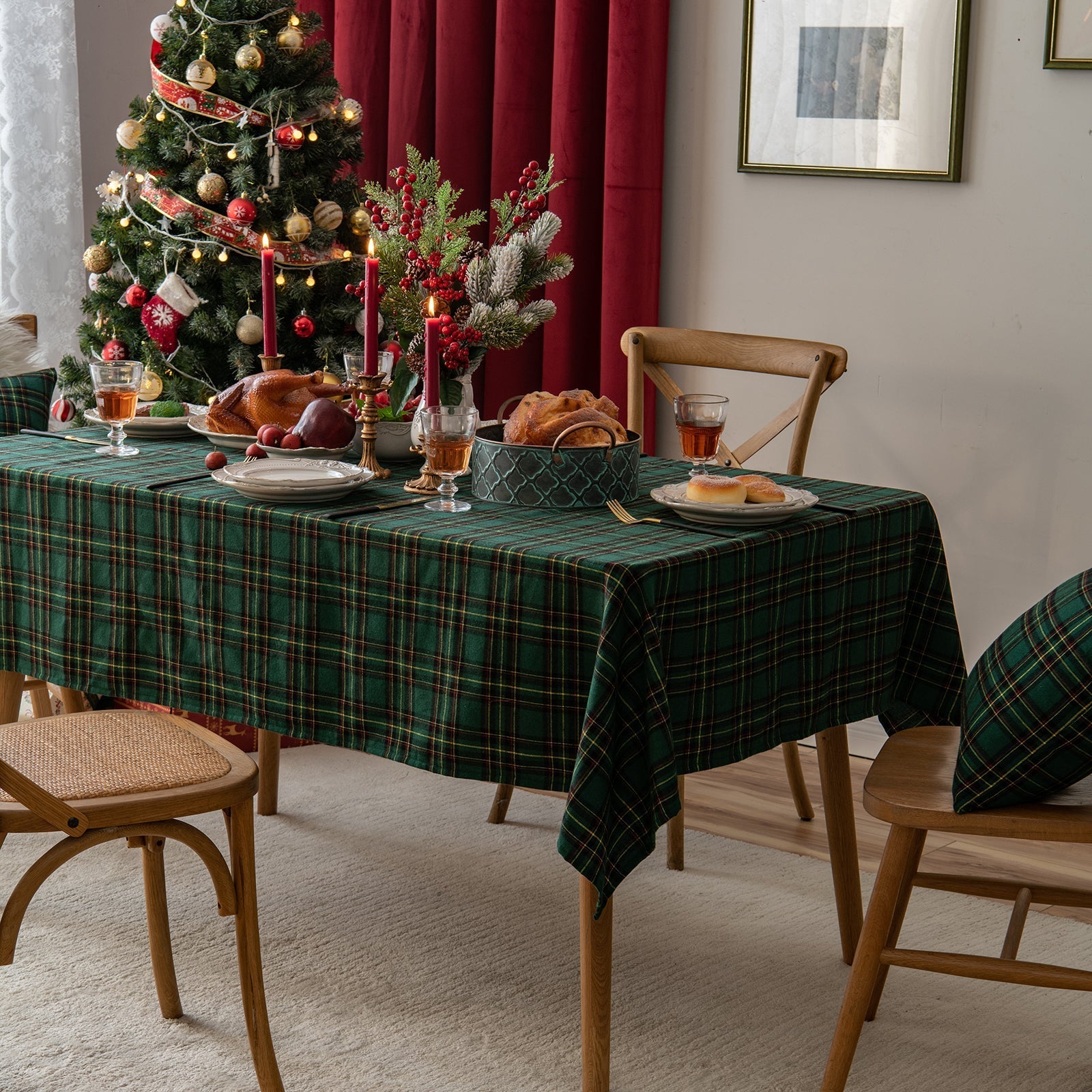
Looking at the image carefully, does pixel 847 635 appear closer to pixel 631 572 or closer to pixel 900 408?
pixel 631 572

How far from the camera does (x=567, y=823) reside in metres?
1.68

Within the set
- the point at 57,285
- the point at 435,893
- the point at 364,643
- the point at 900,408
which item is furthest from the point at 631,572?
the point at 57,285

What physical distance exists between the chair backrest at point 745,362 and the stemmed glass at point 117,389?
958mm

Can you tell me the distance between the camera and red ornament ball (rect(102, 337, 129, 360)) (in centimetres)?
342

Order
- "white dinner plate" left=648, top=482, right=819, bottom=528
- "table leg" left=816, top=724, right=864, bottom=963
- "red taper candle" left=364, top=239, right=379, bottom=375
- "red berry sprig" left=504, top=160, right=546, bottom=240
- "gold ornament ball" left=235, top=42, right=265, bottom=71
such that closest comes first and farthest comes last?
"white dinner plate" left=648, top=482, right=819, bottom=528, "red taper candle" left=364, top=239, right=379, bottom=375, "table leg" left=816, top=724, right=864, bottom=963, "red berry sprig" left=504, top=160, right=546, bottom=240, "gold ornament ball" left=235, top=42, right=265, bottom=71

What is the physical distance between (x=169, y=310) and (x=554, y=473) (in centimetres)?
179

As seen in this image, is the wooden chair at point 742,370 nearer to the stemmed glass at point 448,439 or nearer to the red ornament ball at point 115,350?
the stemmed glass at point 448,439

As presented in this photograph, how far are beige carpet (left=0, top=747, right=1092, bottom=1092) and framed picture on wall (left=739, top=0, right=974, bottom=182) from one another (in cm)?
153

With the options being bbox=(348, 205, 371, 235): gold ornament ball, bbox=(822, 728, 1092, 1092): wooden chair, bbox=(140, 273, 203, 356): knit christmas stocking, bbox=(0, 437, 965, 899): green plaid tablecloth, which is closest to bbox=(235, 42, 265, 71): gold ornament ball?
bbox=(348, 205, 371, 235): gold ornament ball

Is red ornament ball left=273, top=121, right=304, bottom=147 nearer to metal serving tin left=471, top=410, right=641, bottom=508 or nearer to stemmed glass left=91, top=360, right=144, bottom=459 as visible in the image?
stemmed glass left=91, top=360, right=144, bottom=459

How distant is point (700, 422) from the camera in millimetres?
2041

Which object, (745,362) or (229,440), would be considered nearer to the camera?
(229,440)

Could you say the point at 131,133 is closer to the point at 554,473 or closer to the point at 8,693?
the point at 8,693

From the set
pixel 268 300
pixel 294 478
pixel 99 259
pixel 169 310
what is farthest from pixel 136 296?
pixel 294 478
